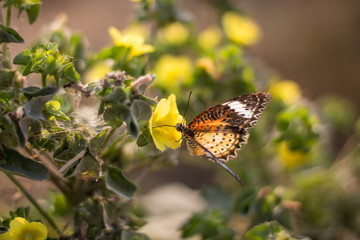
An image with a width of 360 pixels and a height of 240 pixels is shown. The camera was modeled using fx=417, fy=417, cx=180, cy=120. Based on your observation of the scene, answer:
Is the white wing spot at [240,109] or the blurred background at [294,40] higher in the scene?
the blurred background at [294,40]

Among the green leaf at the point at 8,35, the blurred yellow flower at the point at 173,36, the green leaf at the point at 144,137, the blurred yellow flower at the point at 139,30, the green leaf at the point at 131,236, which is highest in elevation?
the blurred yellow flower at the point at 173,36

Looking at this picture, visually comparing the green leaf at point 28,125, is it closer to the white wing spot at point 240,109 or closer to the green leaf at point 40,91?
the green leaf at point 40,91

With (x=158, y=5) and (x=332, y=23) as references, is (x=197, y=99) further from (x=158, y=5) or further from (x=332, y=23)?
(x=332, y=23)

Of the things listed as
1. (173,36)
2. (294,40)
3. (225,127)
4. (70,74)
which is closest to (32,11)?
(70,74)

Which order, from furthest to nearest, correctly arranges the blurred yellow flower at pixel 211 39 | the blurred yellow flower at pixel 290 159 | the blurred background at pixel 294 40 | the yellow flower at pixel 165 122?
the blurred background at pixel 294 40 < the blurred yellow flower at pixel 211 39 < the blurred yellow flower at pixel 290 159 < the yellow flower at pixel 165 122

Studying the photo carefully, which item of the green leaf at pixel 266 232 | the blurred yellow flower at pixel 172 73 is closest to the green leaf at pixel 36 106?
the green leaf at pixel 266 232

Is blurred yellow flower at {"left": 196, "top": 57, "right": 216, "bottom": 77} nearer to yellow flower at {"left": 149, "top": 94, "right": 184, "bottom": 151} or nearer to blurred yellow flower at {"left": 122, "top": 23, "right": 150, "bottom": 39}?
blurred yellow flower at {"left": 122, "top": 23, "right": 150, "bottom": 39}

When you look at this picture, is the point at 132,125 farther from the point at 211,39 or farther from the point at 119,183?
the point at 211,39
